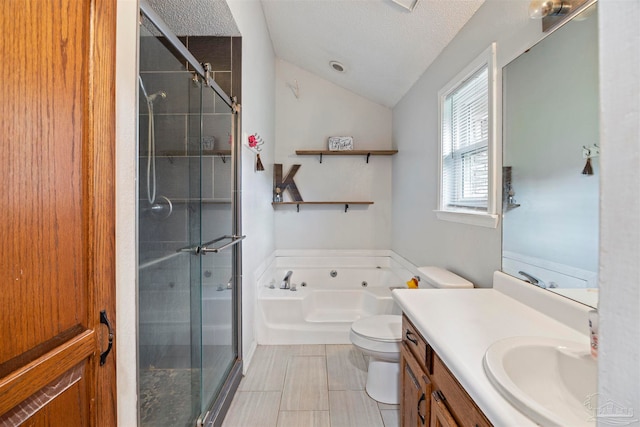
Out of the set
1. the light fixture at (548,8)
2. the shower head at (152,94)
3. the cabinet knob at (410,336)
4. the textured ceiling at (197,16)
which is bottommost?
the cabinet knob at (410,336)

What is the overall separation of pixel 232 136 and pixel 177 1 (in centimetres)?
78

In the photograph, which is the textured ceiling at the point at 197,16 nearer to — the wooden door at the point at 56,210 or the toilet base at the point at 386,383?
the wooden door at the point at 56,210

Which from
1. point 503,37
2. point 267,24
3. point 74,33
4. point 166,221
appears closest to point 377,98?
point 267,24

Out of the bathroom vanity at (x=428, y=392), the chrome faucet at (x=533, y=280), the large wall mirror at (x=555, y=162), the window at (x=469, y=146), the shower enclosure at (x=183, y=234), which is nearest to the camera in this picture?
the bathroom vanity at (x=428, y=392)

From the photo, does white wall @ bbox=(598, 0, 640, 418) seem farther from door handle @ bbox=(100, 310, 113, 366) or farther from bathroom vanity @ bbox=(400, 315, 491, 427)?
door handle @ bbox=(100, 310, 113, 366)

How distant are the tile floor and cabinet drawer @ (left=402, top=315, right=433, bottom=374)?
736 mm

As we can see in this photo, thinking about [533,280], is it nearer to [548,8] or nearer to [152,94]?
[548,8]

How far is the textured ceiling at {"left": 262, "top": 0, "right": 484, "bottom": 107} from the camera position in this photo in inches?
75.5

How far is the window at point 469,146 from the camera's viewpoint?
156cm

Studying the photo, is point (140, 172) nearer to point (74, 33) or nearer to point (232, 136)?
point (74, 33)

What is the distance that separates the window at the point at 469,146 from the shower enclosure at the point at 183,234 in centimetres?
145

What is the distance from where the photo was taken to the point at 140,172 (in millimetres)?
1051

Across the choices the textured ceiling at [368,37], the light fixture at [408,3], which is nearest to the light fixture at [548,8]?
the textured ceiling at [368,37]

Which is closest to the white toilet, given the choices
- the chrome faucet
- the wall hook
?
the chrome faucet
